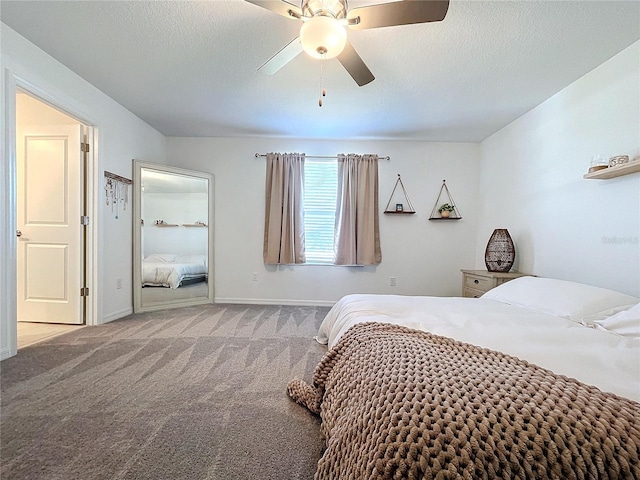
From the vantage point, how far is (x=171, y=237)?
3.73 meters

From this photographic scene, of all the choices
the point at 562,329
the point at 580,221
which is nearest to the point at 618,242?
the point at 580,221

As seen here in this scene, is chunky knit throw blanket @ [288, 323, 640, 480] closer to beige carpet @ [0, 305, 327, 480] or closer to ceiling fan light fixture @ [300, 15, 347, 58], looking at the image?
beige carpet @ [0, 305, 327, 480]

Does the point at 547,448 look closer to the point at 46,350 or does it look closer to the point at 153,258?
the point at 46,350

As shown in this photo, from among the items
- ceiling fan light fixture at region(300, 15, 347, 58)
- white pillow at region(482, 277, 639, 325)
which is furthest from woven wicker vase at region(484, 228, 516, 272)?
ceiling fan light fixture at region(300, 15, 347, 58)

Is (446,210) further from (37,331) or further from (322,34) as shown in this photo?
(37,331)

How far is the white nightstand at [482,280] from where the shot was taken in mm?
2820

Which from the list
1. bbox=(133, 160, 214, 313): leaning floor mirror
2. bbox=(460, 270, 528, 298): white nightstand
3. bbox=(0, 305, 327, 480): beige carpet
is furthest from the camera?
bbox=(133, 160, 214, 313): leaning floor mirror

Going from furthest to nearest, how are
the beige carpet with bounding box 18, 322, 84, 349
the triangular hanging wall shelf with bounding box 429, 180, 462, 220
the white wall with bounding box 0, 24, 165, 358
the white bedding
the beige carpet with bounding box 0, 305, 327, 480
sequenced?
1. the triangular hanging wall shelf with bounding box 429, 180, 462, 220
2. the beige carpet with bounding box 18, 322, 84, 349
3. the white wall with bounding box 0, 24, 165, 358
4. the beige carpet with bounding box 0, 305, 327, 480
5. the white bedding

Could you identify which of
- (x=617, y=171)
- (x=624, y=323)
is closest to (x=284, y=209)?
(x=617, y=171)

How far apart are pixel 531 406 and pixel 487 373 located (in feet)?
0.53

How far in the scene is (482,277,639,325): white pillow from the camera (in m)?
1.64

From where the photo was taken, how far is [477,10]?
1726mm

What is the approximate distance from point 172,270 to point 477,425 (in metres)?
3.91

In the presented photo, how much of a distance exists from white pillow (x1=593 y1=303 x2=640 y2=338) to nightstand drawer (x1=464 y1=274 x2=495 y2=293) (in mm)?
1344
